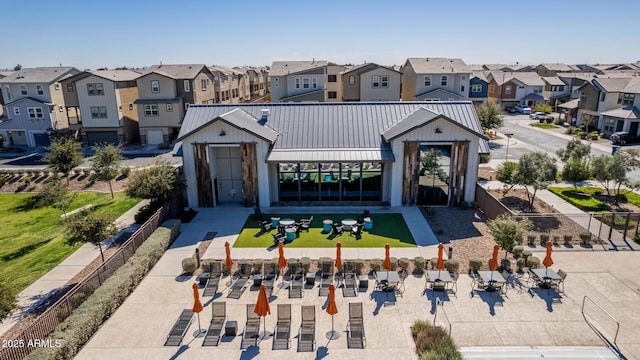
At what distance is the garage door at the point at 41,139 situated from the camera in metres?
50.6

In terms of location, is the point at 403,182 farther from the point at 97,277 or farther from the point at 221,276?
the point at 97,277

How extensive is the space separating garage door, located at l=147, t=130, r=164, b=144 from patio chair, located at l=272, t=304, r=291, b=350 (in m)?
41.2

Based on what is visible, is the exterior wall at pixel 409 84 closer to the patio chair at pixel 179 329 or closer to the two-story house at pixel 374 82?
the two-story house at pixel 374 82

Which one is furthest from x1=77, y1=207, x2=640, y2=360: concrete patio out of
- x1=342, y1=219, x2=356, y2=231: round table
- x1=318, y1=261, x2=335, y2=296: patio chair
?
x1=342, y1=219, x2=356, y2=231: round table

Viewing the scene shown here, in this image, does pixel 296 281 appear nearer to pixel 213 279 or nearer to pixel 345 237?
pixel 213 279

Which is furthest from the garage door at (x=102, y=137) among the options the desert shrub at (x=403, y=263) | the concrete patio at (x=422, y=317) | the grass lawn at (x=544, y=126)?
the grass lawn at (x=544, y=126)

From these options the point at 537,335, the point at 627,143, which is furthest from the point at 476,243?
the point at 627,143

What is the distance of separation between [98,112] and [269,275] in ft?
134

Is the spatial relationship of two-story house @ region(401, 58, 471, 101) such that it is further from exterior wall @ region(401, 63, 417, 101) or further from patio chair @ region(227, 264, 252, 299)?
patio chair @ region(227, 264, 252, 299)

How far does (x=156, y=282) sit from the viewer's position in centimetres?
1814

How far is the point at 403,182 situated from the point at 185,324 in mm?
16246

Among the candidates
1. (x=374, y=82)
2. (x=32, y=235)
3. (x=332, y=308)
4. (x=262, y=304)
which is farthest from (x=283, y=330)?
(x=374, y=82)

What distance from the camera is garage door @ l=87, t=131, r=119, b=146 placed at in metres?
49.8

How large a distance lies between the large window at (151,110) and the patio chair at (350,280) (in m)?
39.4
